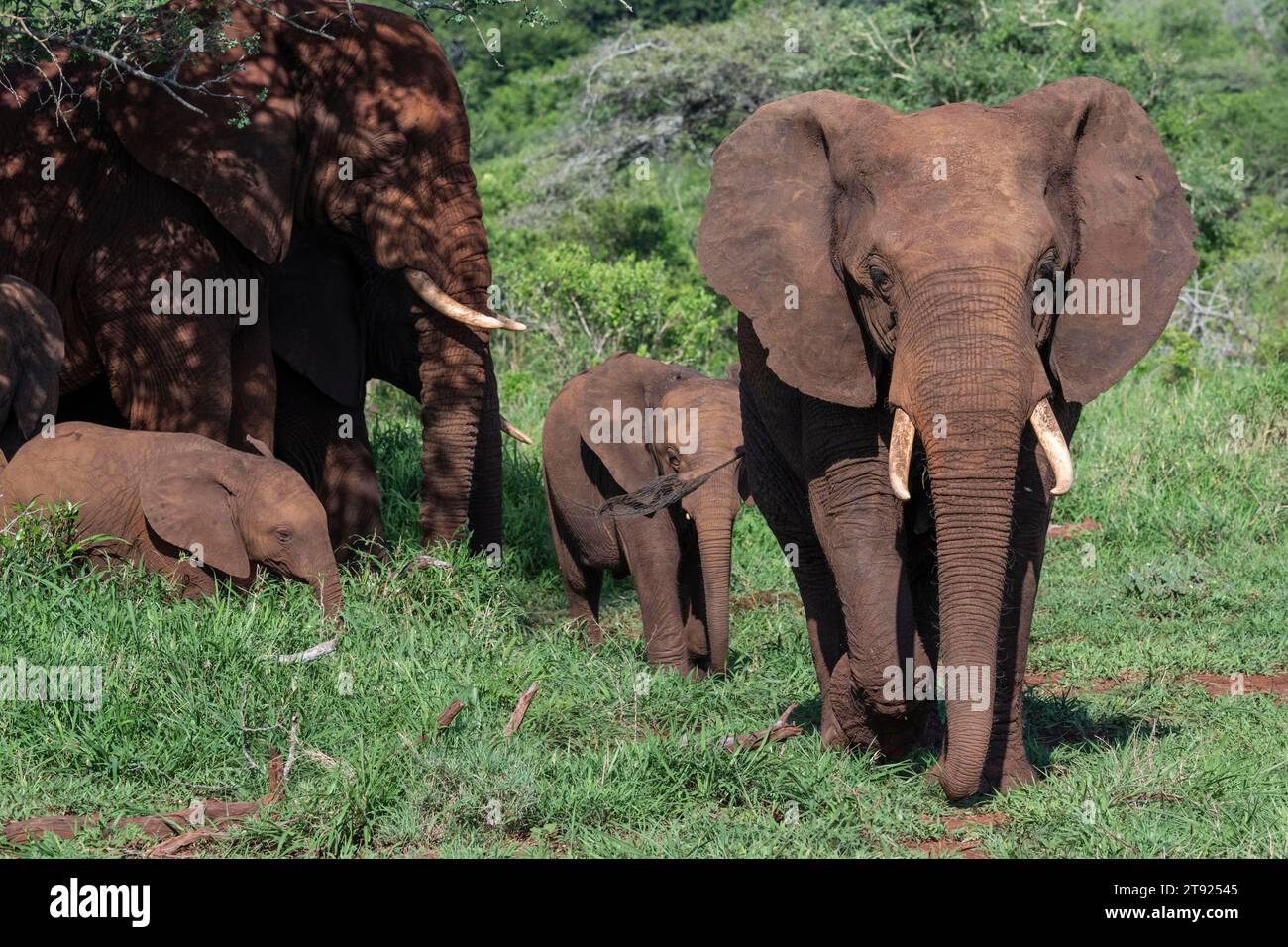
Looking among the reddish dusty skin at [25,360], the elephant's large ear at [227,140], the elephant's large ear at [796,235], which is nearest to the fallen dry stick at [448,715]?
the elephant's large ear at [796,235]

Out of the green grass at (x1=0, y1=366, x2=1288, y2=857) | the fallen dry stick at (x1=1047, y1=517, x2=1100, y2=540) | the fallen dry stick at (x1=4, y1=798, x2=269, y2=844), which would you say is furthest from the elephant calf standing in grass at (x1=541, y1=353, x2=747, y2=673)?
the fallen dry stick at (x1=1047, y1=517, x2=1100, y2=540)

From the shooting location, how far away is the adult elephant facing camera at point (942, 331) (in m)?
4.76

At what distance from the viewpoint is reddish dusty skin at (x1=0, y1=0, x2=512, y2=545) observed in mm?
7918

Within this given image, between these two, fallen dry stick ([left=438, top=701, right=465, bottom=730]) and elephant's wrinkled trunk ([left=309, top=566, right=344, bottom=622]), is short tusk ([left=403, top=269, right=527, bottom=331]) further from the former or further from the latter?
fallen dry stick ([left=438, top=701, right=465, bottom=730])

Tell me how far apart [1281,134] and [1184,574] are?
19133 mm

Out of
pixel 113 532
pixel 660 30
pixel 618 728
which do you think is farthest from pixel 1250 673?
pixel 660 30

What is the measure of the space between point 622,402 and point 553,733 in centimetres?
275

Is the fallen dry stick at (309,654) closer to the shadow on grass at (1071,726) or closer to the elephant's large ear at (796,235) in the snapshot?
the elephant's large ear at (796,235)

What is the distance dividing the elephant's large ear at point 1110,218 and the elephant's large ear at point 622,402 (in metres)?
3.08

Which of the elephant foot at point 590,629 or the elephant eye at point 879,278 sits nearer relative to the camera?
the elephant eye at point 879,278

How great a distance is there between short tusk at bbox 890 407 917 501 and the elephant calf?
2.91m

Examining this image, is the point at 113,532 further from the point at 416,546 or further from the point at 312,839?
the point at 312,839

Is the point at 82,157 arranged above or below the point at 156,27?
below

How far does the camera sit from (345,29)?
321 inches
